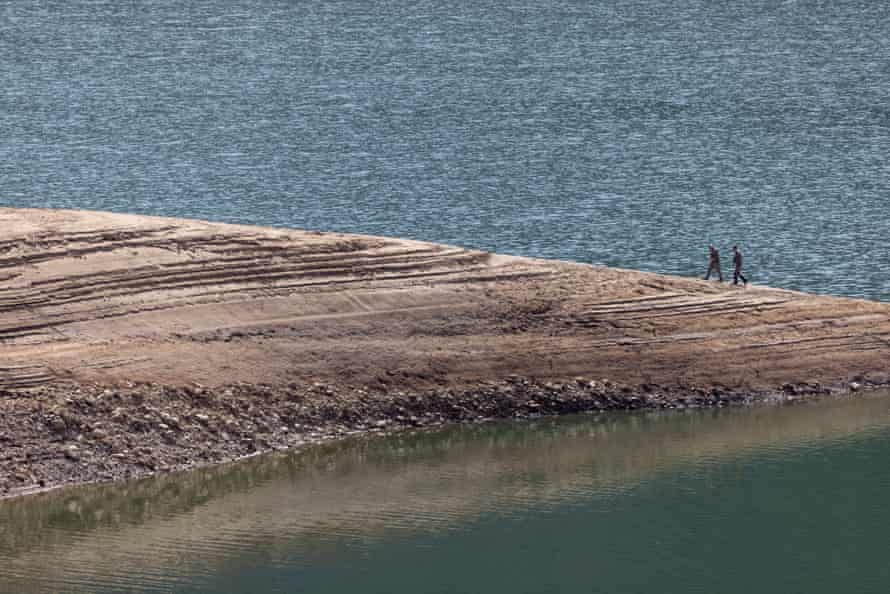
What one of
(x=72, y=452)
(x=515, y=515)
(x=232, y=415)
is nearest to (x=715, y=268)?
(x=515, y=515)

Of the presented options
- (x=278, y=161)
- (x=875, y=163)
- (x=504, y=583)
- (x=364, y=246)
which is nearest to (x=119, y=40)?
(x=278, y=161)

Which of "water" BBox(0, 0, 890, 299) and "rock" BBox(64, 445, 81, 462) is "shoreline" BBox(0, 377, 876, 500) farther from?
"water" BBox(0, 0, 890, 299)

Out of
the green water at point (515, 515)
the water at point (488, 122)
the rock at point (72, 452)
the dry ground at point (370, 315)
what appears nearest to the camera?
the green water at point (515, 515)

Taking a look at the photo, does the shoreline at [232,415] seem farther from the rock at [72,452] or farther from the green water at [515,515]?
the green water at [515,515]

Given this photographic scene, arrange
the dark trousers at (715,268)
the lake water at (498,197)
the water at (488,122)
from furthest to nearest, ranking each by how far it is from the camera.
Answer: the water at (488,122) → the dark trousers at (715,268) → the lake water at (498,197)

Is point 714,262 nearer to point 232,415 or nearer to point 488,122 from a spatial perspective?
point 232,415

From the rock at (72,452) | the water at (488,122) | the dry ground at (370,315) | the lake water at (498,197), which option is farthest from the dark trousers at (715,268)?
the rock at (72,452)

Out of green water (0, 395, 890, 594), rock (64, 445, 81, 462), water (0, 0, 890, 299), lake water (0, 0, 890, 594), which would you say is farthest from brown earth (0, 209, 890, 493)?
water (0, 0, 890, 299)
